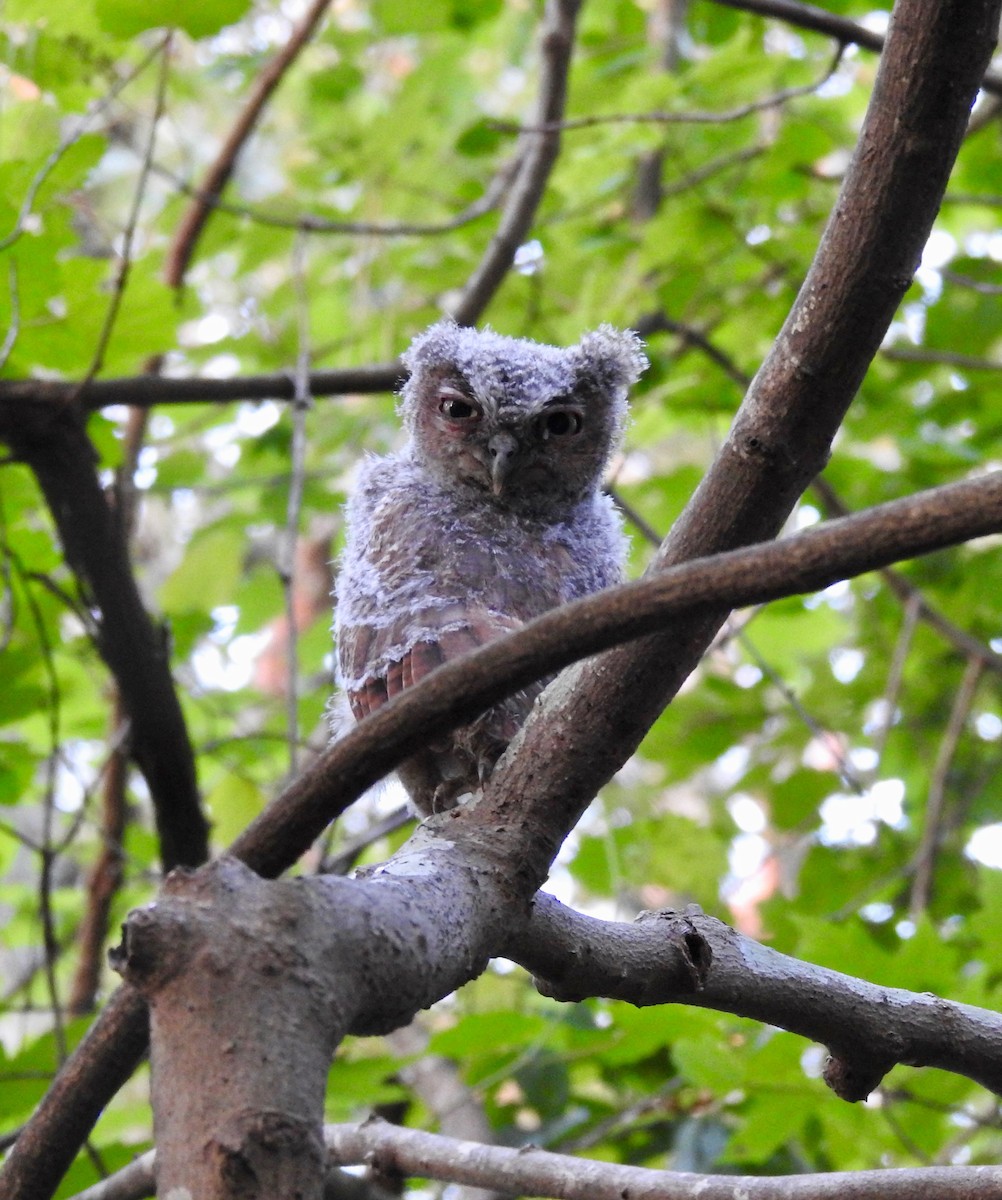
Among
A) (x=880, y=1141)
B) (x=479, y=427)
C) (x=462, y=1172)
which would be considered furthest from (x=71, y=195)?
(x=880, y=1141)

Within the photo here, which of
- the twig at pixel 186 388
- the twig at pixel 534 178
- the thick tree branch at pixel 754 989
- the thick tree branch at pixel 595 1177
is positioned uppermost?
the twig at pixel 534 178

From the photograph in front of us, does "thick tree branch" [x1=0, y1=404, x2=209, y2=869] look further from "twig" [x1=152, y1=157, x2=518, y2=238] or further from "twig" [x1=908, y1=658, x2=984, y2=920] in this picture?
"twig" [x1=908, y1=658, x2=984, y2=920]

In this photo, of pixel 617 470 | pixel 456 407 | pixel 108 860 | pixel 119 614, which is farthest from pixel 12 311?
pixel 108 860

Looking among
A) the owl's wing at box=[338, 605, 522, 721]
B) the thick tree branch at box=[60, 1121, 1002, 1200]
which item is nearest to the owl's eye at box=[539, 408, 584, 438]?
the owl's wing at box=[338, 605, 522, 721]

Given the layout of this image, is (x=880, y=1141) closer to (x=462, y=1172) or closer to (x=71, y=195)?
(x=462, y=1172)

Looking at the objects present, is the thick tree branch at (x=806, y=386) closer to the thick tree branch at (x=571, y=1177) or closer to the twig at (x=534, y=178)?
the thick tree branch at (x=571, y=1177)

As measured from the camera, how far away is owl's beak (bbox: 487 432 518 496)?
105 inches

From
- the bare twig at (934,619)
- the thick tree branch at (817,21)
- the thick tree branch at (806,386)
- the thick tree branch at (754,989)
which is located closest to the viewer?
the thick tree branch at (806,386)

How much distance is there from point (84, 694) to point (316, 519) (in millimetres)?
Answer: 2456

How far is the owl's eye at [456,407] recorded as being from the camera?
111 inches

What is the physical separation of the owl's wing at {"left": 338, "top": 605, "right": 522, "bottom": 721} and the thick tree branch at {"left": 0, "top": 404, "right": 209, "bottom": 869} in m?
0.88

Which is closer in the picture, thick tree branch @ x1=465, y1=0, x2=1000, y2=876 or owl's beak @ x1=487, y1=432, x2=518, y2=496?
thick tree branch @ x1=465, y1=0, x2=1000, y2=876

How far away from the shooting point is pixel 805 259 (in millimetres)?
3898

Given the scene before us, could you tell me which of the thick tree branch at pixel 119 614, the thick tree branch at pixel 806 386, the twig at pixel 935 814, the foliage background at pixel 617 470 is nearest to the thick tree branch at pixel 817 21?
the foliage background at pixel 617 470
